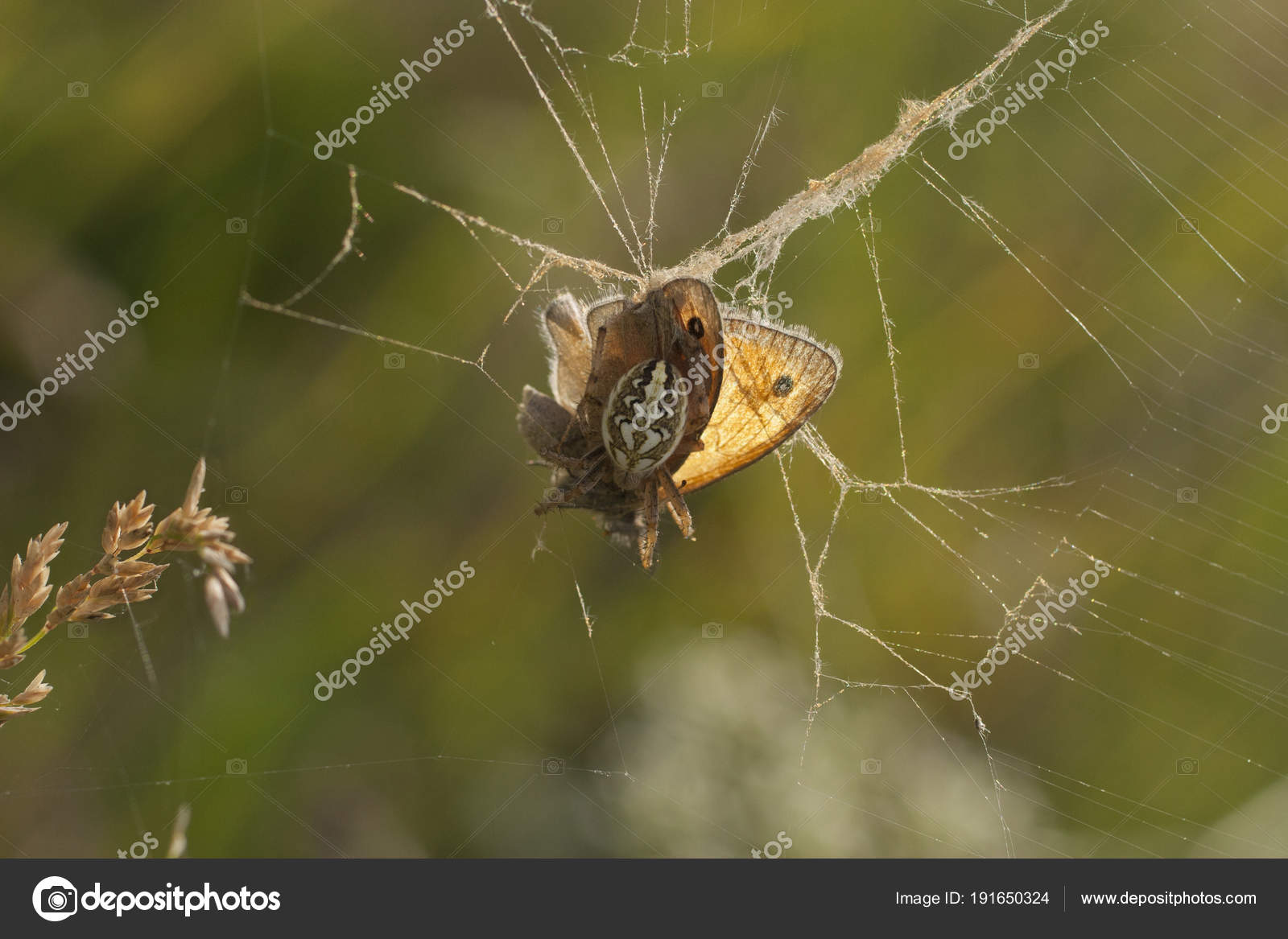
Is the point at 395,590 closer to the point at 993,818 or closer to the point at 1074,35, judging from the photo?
the point at 993,818

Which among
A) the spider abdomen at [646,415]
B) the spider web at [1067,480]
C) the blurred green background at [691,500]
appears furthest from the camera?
the spider web at [1067,480]

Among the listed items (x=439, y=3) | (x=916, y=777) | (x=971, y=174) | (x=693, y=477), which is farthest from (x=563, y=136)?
(x=916, y=777)

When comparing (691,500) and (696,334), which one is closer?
(696,334)

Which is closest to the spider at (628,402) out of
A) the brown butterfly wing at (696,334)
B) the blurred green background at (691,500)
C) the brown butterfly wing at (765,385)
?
the brown butterfly wing at (696,334)

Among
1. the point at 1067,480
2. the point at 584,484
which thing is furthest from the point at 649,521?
the point at 1067,480

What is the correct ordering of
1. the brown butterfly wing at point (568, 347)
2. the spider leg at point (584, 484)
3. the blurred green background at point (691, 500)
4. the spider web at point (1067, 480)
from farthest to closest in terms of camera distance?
the spider web at point (1067, 480) → the blurred green background at point (691, 500) → the brown butterfly wing at point (568, 347) → the spider leg at point (584, 484)

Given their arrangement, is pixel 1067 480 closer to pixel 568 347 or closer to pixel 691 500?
pixel 691 500

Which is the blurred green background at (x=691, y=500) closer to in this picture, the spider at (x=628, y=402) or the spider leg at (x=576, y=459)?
the spider at (x=628, y=402)
